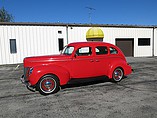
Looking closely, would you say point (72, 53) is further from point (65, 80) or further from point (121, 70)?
point (121, 70)

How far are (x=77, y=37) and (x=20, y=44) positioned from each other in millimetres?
6507

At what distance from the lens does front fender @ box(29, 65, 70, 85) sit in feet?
18.0

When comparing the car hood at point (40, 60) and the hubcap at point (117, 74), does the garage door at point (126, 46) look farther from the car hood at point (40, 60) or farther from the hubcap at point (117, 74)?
the car hood at point (40, 60)

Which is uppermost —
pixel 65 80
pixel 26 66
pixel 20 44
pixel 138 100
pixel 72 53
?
pixel 20 44

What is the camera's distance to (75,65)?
20.7ft

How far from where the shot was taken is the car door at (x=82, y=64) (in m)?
6.31

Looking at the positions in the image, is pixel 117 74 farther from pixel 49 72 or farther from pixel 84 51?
pixel 49 72

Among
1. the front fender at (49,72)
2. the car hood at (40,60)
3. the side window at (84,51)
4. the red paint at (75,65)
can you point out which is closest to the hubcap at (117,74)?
the red paint at (75,65)

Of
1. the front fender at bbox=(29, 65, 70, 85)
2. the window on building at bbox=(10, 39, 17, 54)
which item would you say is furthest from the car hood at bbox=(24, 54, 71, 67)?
the window on building at bbox=(10, 39, 17, 54)

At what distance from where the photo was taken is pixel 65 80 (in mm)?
6000

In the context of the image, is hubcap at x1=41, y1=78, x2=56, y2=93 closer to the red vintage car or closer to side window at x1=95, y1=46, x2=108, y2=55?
the red vintage car

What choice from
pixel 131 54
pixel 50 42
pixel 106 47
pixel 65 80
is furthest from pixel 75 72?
pixel 131 54

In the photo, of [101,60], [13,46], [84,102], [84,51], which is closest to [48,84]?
[84,102]

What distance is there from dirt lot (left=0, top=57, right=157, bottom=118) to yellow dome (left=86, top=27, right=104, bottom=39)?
11.5 meters
